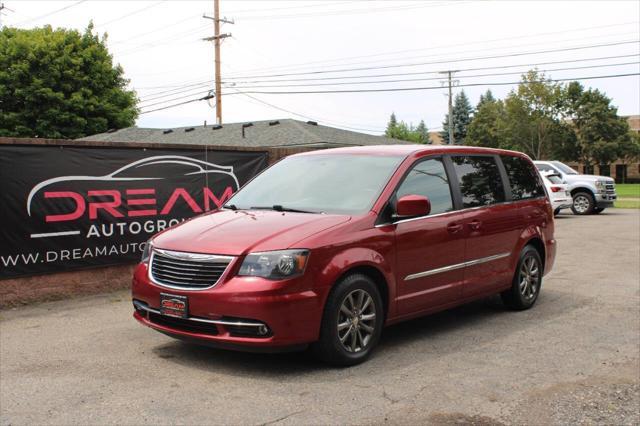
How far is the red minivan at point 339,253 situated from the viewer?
481 cm

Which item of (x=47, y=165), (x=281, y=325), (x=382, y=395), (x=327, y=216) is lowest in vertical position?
(x=382, y=395)

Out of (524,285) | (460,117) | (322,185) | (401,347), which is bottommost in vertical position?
(401,347)

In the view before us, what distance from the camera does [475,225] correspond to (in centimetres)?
650

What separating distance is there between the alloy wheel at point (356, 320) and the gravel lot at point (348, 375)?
0.21 m

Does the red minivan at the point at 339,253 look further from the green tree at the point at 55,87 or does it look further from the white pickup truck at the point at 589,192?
the green tree at the point at 55,87

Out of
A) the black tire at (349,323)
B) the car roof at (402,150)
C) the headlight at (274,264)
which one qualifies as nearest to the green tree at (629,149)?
the car roof at (402,150)

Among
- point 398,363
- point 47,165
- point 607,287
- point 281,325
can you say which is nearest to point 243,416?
point 281,325

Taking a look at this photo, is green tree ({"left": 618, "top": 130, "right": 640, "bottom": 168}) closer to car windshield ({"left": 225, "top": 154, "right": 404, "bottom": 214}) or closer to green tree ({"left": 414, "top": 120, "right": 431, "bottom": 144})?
green tree ({"left": 414, "top": 120, "right": 431, "bottom": 144})

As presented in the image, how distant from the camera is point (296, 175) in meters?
6.41

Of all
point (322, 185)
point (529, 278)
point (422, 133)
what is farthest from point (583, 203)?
point (422, 133)

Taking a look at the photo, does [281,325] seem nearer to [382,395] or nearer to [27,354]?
[382,395]

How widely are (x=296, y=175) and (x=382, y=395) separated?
2588mm

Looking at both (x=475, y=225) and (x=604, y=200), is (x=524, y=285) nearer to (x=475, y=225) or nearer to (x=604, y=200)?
A: (x=475, y=225)

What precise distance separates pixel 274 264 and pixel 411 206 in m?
1.39
